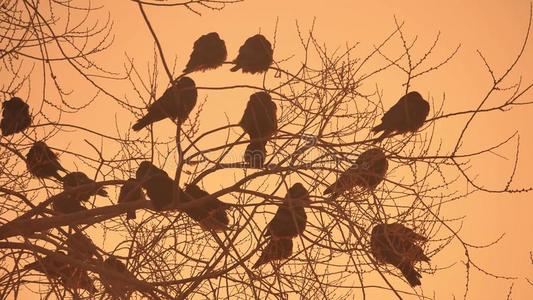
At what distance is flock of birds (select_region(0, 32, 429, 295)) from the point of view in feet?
15.6

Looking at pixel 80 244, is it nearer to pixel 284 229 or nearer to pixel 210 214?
pixel 210 214

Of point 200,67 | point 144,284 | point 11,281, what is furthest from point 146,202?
point 200,67

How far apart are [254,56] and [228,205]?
2134mm

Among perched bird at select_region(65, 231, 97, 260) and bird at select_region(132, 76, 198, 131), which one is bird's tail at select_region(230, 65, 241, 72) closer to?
bird at select_region(132, 76, 198, 131)

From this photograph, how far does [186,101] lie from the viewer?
6.06 metres

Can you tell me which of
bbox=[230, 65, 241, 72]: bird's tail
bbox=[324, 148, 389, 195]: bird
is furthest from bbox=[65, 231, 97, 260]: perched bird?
bbox=[230, 65, 241, 72]: bird's tail

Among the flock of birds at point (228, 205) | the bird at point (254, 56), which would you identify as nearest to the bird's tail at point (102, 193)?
the flock of birds at point (228, 205)

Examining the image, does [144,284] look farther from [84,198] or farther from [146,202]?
[84,198]

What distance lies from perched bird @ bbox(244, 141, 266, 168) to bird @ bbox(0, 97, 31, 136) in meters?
2.39

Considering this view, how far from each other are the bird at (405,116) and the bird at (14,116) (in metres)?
3.13

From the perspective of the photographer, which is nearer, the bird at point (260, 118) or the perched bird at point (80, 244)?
the perched bird at point (80, 244)

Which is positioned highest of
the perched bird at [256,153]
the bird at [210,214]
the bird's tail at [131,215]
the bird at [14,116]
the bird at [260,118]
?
the bird at [14,116]

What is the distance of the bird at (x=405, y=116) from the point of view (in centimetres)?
584

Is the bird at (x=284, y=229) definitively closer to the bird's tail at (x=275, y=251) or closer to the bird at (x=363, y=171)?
the bird's tail at (x=275, y=251)
